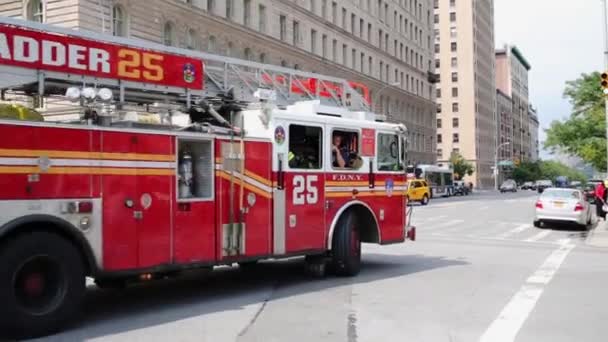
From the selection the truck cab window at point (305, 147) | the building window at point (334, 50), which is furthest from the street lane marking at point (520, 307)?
the building window at point (334, 50)

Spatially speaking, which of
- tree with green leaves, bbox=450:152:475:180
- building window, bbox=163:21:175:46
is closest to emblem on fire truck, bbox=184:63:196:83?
building window, bbox=163:21:175:46

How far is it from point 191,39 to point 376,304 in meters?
34.9

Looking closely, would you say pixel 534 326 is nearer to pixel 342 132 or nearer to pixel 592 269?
pixel 342 132

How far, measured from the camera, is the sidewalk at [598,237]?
17891mm

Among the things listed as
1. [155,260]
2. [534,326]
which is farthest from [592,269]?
[155,260]

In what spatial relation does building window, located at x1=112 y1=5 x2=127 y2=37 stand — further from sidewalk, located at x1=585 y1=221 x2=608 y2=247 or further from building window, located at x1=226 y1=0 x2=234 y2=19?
sidewalk, located at x1=585 y1=221 x2=608 y2=247

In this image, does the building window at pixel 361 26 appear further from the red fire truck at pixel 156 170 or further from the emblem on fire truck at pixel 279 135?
the emblem on fire truck at pixel 279 135

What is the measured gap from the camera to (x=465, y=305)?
864 centimetres

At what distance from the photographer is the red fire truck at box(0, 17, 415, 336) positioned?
6773mm

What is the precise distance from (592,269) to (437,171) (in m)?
47.7

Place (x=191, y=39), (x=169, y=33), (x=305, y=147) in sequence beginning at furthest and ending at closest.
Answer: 1. (x=191, y=39)
2. (x=169, y=33)
3. (x=305, y=147)

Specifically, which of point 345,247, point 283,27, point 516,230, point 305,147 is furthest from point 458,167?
point 305,147

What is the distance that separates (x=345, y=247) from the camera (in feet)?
35.0

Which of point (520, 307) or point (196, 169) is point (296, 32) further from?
point (520, 307)
